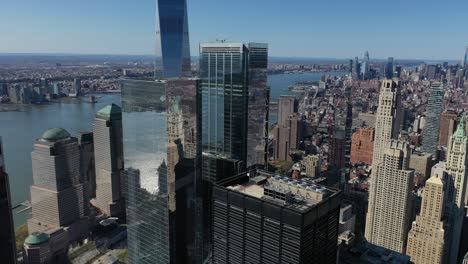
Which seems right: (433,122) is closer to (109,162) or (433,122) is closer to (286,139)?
(286,139)

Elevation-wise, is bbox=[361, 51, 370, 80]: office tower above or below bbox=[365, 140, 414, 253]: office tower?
above

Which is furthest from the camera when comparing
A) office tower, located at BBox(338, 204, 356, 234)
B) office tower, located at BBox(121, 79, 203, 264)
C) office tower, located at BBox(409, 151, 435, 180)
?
office tower, located at BBox(409, 151, 435, 180)

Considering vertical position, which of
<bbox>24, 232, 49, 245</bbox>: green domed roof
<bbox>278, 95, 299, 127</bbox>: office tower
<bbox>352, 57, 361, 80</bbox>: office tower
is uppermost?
<bbox>352, 57, 361, 80</bbox>: office tower

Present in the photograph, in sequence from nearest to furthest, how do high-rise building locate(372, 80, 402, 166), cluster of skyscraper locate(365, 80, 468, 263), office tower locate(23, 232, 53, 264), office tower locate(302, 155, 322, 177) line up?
office tower locate(23, 232, 53, 264) < cluster of skyscraper locate(365, 80, 468, 263) < high-rise building locate(372, 80, 402, 166) < office tower locate(302, 155, 322, 177)

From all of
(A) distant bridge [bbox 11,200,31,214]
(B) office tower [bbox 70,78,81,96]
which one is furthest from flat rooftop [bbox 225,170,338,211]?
(B) office tower [bbox 70,78,81,96]

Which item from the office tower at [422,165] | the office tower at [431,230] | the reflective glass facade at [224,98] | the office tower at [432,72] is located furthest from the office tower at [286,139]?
the office tower at [432,72]

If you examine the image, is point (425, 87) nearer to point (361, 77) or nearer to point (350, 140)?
point (361, 77)

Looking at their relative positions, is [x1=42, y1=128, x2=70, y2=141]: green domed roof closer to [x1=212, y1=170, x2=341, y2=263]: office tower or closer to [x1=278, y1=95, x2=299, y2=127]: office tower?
[x1=212, y1=170, x2=341, y2=263]: office tower
